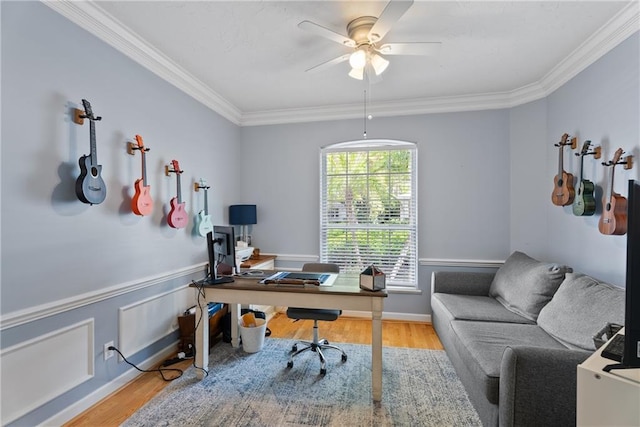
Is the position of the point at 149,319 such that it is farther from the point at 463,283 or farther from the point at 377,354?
the point at 463,283

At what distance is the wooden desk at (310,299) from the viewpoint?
2119 millimetres

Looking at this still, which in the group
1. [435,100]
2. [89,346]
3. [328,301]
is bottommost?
[89,346]

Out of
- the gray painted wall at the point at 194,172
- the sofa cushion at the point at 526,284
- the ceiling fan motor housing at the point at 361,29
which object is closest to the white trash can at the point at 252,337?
the gray painted wall at the point at 194,172

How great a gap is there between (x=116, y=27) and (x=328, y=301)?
2612 millimetres

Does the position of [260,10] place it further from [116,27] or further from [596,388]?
[596,388]

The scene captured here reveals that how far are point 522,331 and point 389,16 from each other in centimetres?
244

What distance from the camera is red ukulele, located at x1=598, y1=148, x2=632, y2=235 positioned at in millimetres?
2105

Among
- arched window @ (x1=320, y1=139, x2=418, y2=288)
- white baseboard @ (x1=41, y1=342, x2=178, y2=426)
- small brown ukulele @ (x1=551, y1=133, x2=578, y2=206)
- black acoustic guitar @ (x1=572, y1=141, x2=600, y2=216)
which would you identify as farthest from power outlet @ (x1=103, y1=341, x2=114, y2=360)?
small brown ukulele @ (x1=551, y1=133, x2=578, y2=206)

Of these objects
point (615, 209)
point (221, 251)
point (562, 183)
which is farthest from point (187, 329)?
point (562, 183)

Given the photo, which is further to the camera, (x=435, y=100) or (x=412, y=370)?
(x=435, y=100)

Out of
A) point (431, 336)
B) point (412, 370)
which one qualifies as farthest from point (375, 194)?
point (412, 370)

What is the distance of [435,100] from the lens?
359 cm

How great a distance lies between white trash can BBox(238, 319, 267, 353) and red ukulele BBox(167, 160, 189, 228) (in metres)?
1.20

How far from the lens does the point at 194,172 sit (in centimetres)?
316
